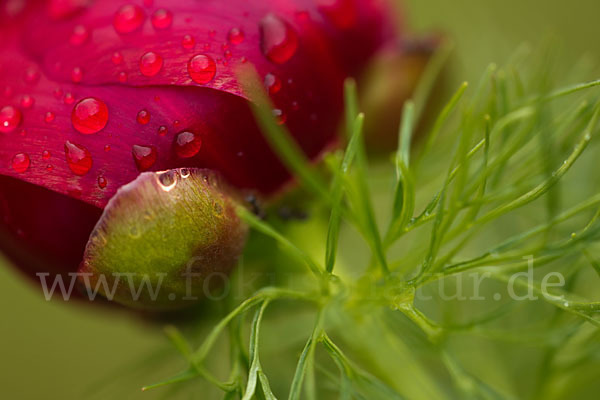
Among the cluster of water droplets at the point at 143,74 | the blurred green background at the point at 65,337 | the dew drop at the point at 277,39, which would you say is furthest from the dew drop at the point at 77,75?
the blurred green background at the point at 65,337

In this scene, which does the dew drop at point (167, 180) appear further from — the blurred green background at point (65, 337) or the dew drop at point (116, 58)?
the blurred green background at point (65, 337)

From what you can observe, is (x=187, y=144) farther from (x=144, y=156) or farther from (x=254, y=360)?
(x=254, y=360)

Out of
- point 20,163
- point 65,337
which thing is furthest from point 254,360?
point 65,337

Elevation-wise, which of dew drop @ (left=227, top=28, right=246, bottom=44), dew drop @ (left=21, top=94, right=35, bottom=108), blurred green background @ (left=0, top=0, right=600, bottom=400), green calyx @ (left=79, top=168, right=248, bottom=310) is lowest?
blurred green background @ (left=0, top=0, right=600, bottom=400)

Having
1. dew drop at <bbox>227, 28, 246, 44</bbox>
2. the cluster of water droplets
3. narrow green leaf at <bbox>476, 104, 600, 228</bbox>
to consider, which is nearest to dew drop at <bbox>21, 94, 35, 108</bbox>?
the cluster of water droplets

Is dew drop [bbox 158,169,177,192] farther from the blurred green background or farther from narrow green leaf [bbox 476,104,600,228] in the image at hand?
the blurred green background
